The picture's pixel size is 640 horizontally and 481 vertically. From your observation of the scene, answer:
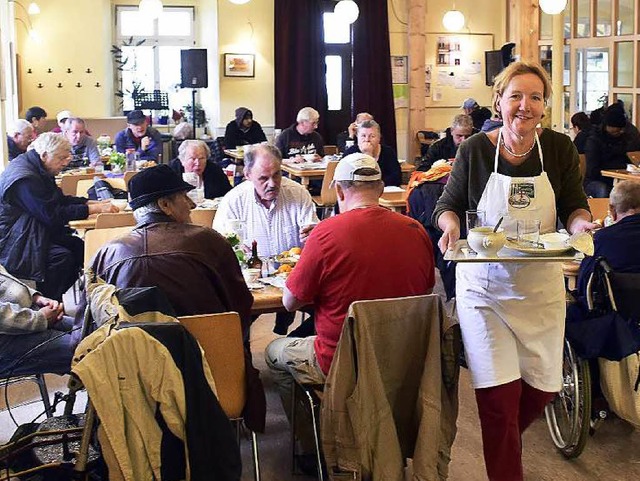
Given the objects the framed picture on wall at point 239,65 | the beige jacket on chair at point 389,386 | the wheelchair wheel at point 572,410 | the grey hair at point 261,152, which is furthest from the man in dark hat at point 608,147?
the beige jacket on chair at point 389,386

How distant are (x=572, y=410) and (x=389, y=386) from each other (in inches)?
44.9

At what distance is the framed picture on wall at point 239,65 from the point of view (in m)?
12.0

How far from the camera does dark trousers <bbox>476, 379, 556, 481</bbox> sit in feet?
9.71

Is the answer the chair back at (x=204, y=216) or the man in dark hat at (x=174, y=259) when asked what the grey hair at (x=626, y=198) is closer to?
the man in dark hat at (x=174, y=259)

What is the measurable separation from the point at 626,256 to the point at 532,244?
971mm

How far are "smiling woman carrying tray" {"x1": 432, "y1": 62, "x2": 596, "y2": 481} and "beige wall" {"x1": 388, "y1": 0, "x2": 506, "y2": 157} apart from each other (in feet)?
31.6

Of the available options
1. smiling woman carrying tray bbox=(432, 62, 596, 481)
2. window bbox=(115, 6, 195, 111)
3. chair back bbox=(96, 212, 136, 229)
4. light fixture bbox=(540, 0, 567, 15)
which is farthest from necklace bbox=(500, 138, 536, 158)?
window bbox=(115, 6, 195, 111)

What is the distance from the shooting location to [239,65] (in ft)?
39.5

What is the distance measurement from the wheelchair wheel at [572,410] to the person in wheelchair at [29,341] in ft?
6.75

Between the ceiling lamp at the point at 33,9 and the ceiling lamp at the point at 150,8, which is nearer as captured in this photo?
the ceiling lamp at the point at 150,8

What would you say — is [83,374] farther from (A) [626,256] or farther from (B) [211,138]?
(B) [211,138]

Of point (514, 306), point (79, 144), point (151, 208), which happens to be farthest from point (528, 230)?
point (79, 144)

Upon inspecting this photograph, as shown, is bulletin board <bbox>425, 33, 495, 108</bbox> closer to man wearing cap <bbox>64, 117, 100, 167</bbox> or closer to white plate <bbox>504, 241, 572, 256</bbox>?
man wearing cap <bbox>64, 117, 100, 167</bbox>

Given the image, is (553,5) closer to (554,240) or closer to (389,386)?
(554,240)
